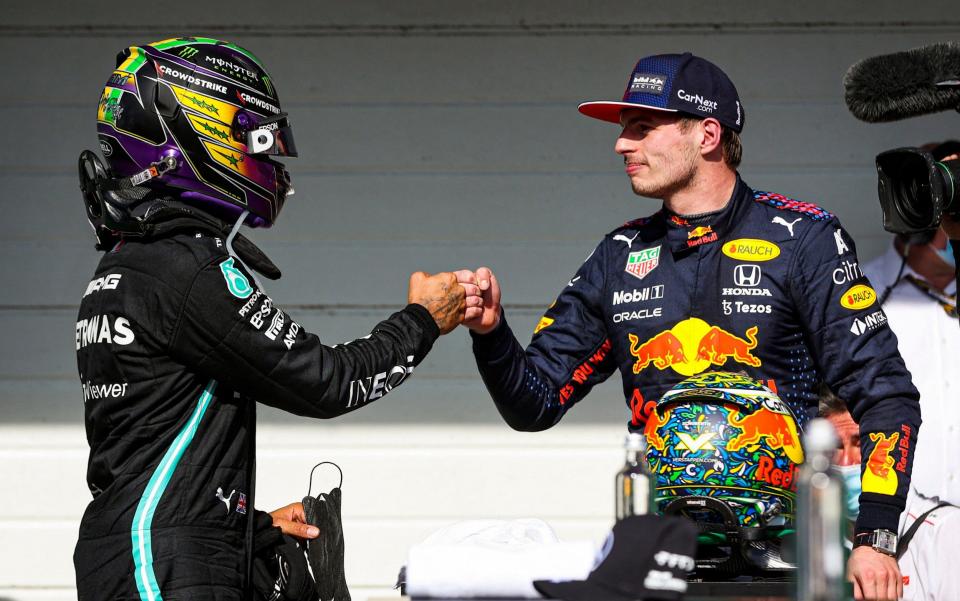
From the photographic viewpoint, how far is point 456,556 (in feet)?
7.39

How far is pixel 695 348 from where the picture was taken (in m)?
3.28

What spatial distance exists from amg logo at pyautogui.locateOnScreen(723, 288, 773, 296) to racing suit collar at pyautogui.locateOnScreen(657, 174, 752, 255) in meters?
0.17

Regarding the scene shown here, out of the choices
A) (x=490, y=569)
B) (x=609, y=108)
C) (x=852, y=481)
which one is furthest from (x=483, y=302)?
(x=852, y=481)

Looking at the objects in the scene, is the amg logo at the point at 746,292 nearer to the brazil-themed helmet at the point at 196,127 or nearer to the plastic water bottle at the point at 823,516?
the brazil-themed helmet at the point at 196,127

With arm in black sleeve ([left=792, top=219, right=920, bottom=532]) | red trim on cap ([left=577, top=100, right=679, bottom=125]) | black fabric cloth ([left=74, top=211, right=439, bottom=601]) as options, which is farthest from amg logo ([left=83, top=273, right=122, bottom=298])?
arm in black sleeve ([left=792, top=219, right=920, bottom=532])

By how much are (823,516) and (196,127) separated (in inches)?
73.4

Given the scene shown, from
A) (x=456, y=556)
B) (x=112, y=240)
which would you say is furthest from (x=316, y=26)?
(x=456, y=556)

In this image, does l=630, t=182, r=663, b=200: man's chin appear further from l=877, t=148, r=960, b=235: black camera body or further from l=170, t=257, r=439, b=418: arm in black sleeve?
l=170, t=257, r=439, b=418: arm in black sleeve

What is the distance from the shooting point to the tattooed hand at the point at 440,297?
10.6 ft

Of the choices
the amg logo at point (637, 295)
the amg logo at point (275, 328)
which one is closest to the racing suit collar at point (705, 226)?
the amg logo at point (637, 295)

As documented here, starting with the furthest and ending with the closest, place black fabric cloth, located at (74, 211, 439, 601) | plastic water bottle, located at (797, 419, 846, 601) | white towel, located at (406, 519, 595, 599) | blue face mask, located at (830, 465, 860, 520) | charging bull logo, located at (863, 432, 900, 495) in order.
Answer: blue face mask, located at (830, 465, 860, 520) → charging bull logo, located at (863, 432, 900, 495) → black fabric cloth, located at (74, 211, 439, 601) → white towel, located at (406, 519, 595, 599) → plastic water bottle, located at (797, 419, 846, 601)

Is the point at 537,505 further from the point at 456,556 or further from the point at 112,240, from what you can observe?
the point at 456,556

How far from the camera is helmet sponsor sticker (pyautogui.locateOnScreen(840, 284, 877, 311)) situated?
10.6 feet

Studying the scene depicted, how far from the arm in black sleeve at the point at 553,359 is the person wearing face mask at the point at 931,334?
2063 millimetres
